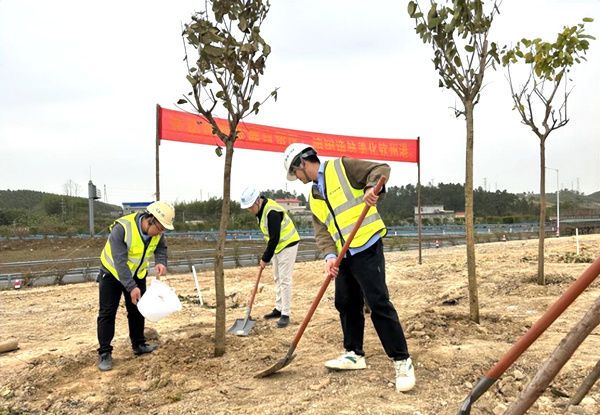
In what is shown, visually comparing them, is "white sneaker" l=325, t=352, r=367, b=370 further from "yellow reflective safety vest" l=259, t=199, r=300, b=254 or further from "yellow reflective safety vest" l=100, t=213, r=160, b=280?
"yellow reflective safety vest" l=259, t=199, r=300, b=254

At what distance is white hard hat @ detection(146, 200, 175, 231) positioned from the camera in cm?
395

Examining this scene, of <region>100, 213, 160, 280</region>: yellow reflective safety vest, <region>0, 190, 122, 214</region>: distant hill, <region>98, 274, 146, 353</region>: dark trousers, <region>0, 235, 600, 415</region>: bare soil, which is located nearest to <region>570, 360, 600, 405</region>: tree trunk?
<region>0, 235, 600, 415</region>: bare soil

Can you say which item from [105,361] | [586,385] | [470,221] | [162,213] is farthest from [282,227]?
[586,385]

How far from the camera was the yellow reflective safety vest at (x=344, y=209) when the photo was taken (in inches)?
125

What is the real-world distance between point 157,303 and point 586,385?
3.27 metres

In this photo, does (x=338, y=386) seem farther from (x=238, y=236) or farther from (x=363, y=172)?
(x=238, y=236)

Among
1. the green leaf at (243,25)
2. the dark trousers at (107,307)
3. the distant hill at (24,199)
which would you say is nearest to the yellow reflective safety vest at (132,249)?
the dark trousers at (107,307)

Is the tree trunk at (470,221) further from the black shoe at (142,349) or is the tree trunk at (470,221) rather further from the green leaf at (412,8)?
the black shoe at (142,349)

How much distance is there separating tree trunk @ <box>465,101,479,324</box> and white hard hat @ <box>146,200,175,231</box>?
118 inches

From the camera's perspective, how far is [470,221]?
14.5 ft

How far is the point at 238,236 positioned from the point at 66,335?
2337 centimetres

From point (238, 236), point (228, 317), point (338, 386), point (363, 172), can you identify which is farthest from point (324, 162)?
point (238, 236)

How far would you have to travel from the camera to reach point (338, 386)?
3.05m

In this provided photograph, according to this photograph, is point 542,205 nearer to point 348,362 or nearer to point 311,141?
point 348,362
